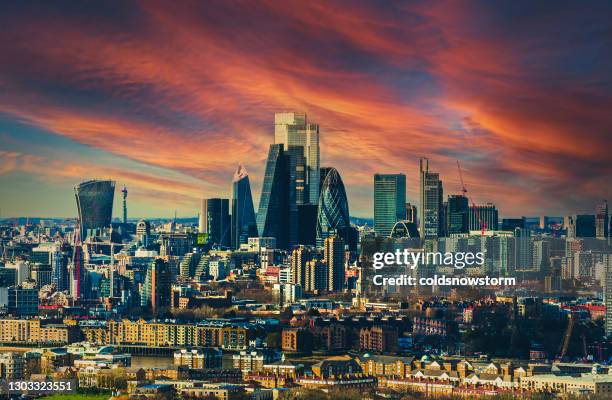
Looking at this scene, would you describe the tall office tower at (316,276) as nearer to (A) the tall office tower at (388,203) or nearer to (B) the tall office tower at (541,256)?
(A) the tall office tower at (388,203)

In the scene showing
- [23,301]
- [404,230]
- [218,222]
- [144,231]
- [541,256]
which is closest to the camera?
[541,256]

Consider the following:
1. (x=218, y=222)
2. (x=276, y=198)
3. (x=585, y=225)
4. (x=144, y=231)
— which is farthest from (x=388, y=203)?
(x=585, y=225)

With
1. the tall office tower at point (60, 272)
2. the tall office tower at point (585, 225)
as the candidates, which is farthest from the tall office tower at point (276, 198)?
the tall office tower at point (585, 225)

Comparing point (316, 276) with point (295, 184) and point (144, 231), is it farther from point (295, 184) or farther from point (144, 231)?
point (144, 231)

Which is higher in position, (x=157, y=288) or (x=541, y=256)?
(x=541, y=256)

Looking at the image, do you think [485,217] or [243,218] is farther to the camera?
[243,218]

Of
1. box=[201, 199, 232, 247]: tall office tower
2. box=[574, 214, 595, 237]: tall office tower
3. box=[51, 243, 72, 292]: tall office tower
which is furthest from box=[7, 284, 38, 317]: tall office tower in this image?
box=[201, 199, 232, 247]: tall office tower
